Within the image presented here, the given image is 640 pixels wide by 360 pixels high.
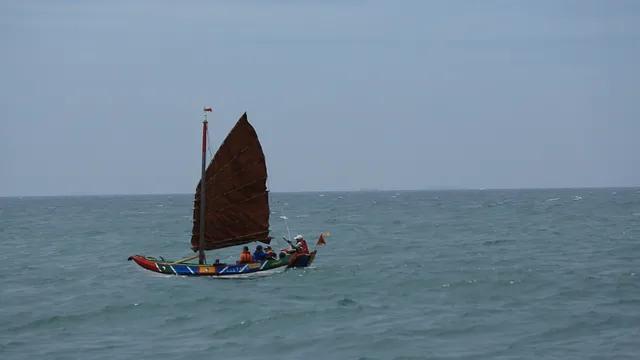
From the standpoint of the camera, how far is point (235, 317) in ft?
92.6

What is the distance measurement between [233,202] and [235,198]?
18cm

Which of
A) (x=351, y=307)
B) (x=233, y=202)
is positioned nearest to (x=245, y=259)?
(x=233, y=202)

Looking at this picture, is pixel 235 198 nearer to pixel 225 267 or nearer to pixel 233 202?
pixel 233 202

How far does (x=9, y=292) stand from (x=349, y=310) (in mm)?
14877

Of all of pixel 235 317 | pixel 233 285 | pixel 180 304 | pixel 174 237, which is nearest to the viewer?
pixel 235 317

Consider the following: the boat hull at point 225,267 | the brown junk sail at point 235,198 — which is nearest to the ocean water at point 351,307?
the boat hull at point 225,267

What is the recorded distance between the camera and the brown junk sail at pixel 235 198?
37.5 metres

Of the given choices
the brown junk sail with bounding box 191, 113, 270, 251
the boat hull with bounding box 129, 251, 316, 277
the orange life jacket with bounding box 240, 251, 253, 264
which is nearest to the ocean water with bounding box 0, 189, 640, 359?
the boat hull with bounding box 129, 251, 316, 277

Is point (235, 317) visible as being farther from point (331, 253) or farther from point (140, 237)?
point (140, 237)

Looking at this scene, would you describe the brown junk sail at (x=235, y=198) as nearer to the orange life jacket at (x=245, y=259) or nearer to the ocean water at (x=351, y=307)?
the orange life jacket at (x=245, y=259)

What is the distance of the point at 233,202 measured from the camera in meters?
37.8

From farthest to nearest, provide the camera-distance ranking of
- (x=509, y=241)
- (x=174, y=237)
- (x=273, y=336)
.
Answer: (x=174, y=237)
(x=509, y=241)
(x=273, y=336)

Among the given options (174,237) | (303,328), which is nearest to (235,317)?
(303,328)

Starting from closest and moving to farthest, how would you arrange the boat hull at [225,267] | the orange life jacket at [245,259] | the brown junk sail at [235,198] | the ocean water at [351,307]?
the ocean water at [351,307]
the boat hull at [225,267]
the orange life jacket at [245,259]
the brown junk sail at [235,198]
